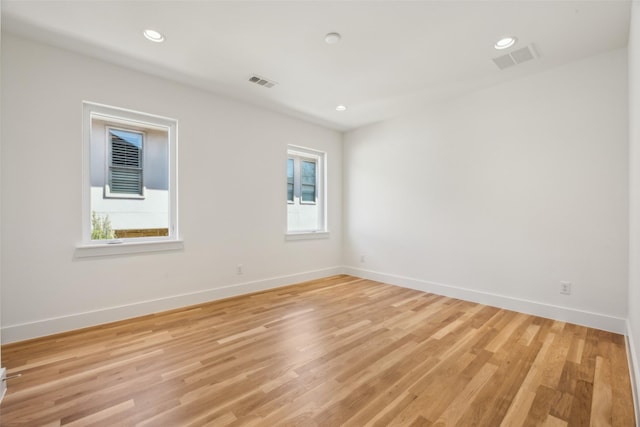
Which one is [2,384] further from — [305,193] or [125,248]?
[305,193]

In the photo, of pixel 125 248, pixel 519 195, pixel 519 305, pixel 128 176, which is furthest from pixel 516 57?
pixel 125 248

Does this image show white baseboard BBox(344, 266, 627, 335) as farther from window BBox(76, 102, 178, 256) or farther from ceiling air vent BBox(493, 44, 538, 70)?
window BBox(76, 102, 178, 256)

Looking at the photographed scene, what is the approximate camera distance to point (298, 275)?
4.67 metres

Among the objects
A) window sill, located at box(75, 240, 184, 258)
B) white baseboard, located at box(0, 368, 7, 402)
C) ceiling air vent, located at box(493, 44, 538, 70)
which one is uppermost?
ceiling air vent, located at box(493, 44, 538, 70)

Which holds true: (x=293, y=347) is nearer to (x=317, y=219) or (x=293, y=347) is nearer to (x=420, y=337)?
(x=420, y=337)

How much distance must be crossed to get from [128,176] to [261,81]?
187cm

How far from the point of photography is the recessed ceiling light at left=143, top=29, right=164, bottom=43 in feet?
8.17

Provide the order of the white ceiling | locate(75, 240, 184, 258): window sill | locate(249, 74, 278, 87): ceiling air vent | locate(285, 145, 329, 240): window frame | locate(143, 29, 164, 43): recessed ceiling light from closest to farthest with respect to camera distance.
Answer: the white ceiling
locate(143, 29, 164, 43): recessed ceiling light
locate(75, 240, 184, 258): window sill
locate(249, 74, 278, 87): ceiling air vent
locate(285, 145, 329, 240): window frame

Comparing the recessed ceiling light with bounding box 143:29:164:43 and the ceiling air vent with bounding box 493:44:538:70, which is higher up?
the recessed ceiling light with bounding box 143:29:164:43

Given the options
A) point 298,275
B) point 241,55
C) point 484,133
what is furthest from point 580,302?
point 241,55

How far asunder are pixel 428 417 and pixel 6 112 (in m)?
3.98

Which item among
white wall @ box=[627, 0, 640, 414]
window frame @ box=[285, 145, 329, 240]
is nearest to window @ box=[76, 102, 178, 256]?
window frame @ box=[285, 145, 329, 240]

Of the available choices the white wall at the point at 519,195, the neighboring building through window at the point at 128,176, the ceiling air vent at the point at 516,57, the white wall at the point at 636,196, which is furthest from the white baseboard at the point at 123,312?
the ceiling air vent at the point at 516,57

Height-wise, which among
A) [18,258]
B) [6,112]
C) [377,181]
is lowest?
[18,258]
